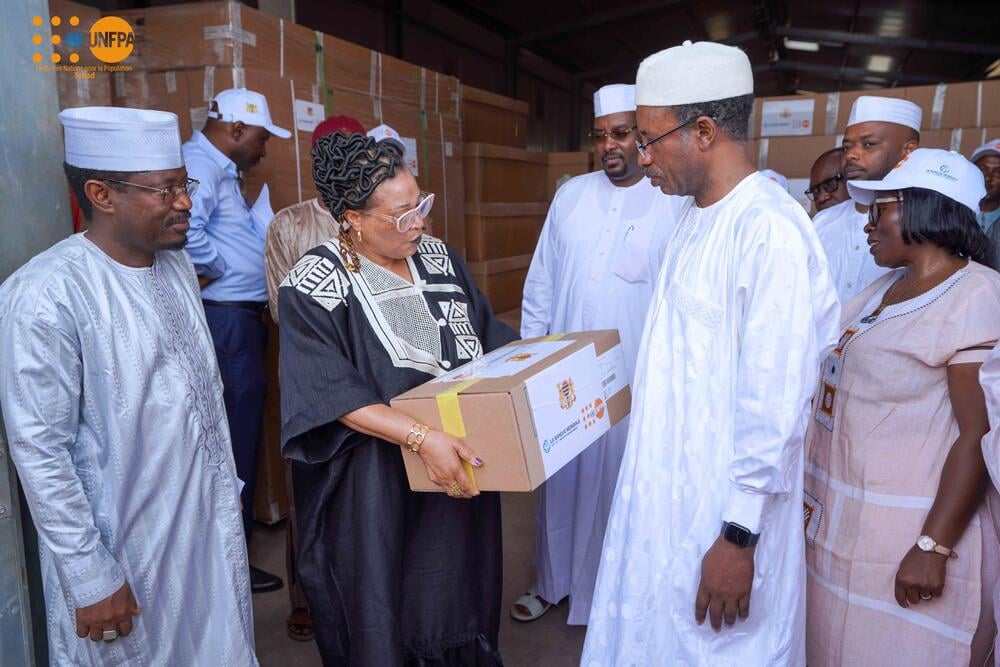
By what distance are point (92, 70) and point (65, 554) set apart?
252 cm

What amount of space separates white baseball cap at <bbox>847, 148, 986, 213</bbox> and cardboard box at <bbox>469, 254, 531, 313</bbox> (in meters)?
3.36

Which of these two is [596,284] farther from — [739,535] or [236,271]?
[236,271]

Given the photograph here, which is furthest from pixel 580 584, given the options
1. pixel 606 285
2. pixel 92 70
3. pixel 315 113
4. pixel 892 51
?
pixel 892 51

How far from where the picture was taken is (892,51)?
1229 centimetres

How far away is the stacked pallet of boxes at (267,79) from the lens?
3010 millimetres

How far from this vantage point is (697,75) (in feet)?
4.60

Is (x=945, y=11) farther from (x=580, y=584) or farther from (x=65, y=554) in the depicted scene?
(x=65, y=554)

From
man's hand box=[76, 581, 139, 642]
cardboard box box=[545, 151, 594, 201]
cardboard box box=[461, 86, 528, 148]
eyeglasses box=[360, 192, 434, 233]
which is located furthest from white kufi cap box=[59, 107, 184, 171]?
cardboard box box=[545, 151, 594, 201]

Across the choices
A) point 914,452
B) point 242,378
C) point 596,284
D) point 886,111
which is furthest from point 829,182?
point 242,378

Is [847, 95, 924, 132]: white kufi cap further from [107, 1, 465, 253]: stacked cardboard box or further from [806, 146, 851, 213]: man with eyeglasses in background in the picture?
[107, 1, 465, 253]: stacked cardboard box

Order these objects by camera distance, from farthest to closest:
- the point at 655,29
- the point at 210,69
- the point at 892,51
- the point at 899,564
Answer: the point at 892,51
the point at 655,29
the point at 210,69
the point at 899,564

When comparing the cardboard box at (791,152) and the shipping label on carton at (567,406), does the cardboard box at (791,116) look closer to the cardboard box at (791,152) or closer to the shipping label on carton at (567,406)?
the cardboard box at (791,152)

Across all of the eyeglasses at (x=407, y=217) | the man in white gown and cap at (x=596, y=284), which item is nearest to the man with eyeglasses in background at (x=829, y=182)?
the man in white gown and cap at (x=596, y=284)

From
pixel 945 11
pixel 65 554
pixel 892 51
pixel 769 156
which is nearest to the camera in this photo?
pixel 65 554
